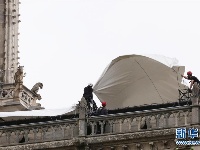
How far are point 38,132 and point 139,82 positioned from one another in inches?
279

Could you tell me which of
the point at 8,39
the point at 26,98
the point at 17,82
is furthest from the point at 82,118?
the point at 8,39

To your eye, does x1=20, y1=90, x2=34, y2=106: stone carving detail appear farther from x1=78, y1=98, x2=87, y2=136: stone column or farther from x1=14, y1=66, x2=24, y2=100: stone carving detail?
x1=78, y1=98, x2=87, y2=136: stone column

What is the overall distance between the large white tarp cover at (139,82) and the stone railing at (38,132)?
16.5 feet

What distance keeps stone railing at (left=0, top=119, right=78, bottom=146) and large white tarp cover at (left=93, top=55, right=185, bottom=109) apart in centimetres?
502

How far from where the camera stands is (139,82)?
6159cm

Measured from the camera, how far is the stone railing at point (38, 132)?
56.9 meters

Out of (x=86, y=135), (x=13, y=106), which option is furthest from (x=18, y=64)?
(x=86, y=135)

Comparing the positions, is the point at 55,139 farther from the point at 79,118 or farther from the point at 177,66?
the point at 177,66

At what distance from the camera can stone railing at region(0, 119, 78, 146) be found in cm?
5691

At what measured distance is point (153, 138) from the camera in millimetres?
54219

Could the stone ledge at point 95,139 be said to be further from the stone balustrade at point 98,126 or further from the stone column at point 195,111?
the stone column at point 195,111
